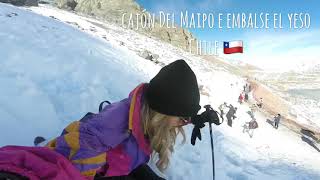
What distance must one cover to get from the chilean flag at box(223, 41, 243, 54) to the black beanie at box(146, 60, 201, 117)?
3299cm

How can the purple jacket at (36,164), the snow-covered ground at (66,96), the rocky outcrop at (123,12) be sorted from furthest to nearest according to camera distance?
the rocky outcrop at (123,12)
the snow-covered ground at (66,96)
the purple jacket at (36,164)

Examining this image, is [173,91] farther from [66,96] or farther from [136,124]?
[66,96]

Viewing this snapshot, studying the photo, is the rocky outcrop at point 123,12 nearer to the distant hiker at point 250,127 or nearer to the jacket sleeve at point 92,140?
the distant hiker at point 250,127

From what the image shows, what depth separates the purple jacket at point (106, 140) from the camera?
326cm

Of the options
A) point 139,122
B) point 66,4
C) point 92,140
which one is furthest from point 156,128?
point 66,4

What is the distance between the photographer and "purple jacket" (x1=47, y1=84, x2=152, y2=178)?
3.26 metres

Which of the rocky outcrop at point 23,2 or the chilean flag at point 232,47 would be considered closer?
the rocky outcrop at point 23,2

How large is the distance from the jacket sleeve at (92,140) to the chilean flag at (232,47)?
33.1 m

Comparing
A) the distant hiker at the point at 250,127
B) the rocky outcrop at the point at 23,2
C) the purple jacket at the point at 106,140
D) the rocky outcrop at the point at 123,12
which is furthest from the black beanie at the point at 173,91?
the rocky outcrop at the point at 123,12

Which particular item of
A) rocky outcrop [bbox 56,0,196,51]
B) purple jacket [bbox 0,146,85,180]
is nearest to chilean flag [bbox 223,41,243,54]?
rocky outcrop [bbox 56,0,196,51]

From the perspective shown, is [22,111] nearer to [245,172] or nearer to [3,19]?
[245,172]

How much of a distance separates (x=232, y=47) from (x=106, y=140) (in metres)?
37.0

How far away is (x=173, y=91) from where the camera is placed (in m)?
3.30

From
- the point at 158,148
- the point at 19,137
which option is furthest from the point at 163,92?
the point at 19,137
